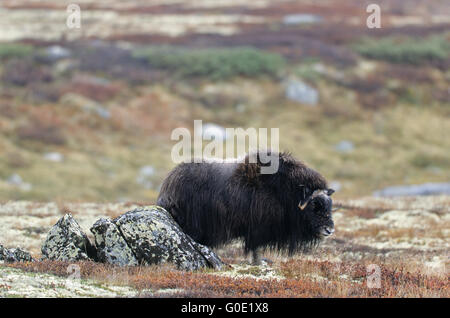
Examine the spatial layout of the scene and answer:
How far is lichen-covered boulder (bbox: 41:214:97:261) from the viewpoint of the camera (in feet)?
30.2

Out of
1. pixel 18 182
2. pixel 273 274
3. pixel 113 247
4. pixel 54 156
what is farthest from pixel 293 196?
pixel 54 156

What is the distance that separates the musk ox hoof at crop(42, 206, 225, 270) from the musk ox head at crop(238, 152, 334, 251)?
54.7 inches

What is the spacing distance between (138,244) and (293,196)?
2731mm

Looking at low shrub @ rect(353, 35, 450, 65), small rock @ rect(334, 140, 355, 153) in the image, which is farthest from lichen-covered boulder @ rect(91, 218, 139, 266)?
low shrub @ rect(353, 35, 450, 65)

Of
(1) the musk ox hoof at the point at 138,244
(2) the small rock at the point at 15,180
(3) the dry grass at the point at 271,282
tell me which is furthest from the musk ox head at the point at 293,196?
(2) the small rock at the point at 15,180

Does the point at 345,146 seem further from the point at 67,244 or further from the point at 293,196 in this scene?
the point at 67,244

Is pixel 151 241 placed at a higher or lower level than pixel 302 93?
lower

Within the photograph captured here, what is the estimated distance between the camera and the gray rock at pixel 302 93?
1444 inches

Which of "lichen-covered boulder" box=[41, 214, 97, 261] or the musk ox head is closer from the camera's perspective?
"lichen-covered boulder" box=[41, 214, 97, 261]

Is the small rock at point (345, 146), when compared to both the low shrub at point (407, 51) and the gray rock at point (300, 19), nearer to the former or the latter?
the low shrub at point (407, 51)

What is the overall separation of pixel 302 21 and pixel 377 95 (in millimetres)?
19709

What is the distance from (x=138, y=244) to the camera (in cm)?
906

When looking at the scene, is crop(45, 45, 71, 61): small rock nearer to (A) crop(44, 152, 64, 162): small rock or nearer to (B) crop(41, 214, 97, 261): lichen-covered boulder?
(A) crop(44, 152, 64, 162): small rock

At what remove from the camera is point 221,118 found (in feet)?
113
